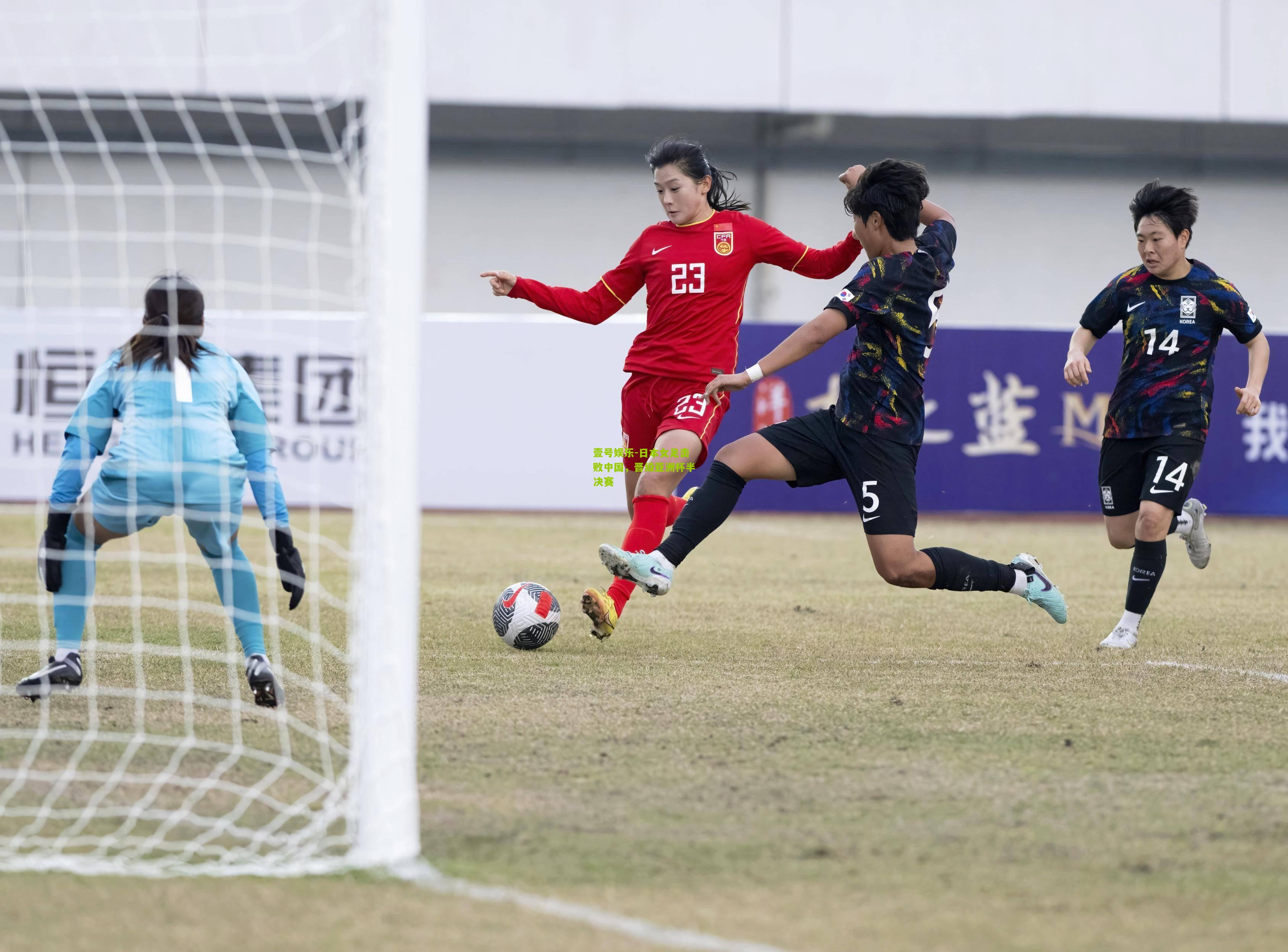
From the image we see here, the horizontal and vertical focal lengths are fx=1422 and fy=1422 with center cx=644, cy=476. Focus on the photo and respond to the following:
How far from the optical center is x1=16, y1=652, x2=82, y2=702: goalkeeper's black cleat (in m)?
4.48

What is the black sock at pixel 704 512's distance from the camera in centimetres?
554

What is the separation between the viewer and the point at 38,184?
18.4 metres

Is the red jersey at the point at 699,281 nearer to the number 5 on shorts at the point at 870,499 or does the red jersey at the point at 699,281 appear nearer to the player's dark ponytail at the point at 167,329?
the number 5 on shorts at the point at 870,499

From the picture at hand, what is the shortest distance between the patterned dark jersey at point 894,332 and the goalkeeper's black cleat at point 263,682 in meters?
2.37

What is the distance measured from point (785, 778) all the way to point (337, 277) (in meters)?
14.2

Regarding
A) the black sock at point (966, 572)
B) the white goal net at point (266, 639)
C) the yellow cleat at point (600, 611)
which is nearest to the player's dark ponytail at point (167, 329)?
the white goal net at point (266, 639)

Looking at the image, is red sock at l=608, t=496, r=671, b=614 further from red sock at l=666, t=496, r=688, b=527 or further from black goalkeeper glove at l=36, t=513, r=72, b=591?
black goalkeeper glove at l=36, t=513, r=72, b=591

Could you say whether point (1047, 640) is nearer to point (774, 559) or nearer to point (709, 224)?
point (709, 224)

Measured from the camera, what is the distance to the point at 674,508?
6191 millimetres

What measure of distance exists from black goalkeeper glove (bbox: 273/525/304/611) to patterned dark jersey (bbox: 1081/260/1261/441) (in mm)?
3352

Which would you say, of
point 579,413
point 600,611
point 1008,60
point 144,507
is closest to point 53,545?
point 144,507

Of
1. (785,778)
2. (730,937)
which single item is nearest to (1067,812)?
(785,778)

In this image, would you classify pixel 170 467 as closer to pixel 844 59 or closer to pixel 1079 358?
pixel 1079 358

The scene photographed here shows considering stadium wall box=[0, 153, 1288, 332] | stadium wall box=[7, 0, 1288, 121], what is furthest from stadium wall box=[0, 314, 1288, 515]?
stadium wall box=[7, 0, 1288, 121]
